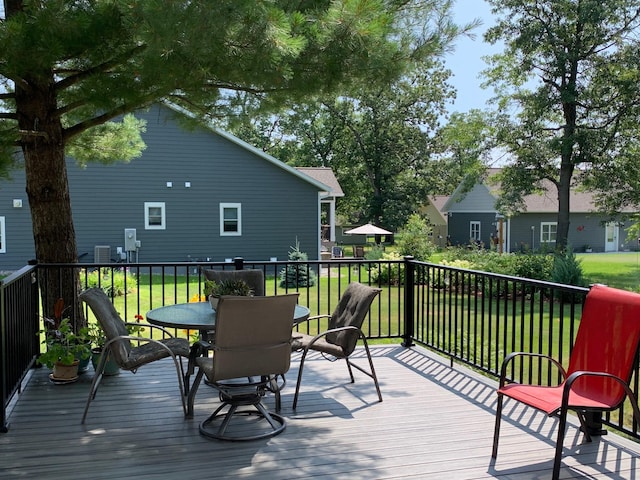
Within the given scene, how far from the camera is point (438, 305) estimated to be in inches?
233

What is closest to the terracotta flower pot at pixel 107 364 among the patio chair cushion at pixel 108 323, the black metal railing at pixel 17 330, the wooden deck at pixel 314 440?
the wooden deck at pixel 314 440

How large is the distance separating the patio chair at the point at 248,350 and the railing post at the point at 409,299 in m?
2.59

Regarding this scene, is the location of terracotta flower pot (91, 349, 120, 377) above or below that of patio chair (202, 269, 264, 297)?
below

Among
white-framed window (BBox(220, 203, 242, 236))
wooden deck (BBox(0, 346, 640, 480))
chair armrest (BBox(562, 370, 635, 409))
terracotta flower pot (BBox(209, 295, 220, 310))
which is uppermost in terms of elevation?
white-framed window (BBox(220, 203, 242, 236))

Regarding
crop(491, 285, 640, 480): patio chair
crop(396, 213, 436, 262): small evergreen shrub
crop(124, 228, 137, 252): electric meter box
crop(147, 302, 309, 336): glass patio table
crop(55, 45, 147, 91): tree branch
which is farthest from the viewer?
crop(124, 228, 137, 252): electric meter box

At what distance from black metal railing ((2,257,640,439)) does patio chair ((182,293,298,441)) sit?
53.1 inches

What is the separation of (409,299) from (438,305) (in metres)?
0.32

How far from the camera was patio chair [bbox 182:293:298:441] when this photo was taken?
11.4 feet

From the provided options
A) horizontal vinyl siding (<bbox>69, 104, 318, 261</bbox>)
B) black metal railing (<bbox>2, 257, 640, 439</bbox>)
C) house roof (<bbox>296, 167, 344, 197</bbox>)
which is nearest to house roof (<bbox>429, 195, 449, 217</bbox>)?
house roof (<bbox>296, 167, 344, 197</bbox>)

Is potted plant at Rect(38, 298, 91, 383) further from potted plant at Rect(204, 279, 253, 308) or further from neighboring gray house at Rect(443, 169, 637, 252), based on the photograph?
neighboring gray house at Rect(443, 169, 637, 252)

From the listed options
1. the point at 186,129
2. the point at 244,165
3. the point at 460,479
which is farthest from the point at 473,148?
the point at 460,479

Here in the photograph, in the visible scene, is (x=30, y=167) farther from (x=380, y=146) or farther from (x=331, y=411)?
(x=380, y=146)

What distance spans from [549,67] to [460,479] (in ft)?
52.9

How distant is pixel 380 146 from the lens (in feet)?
106
